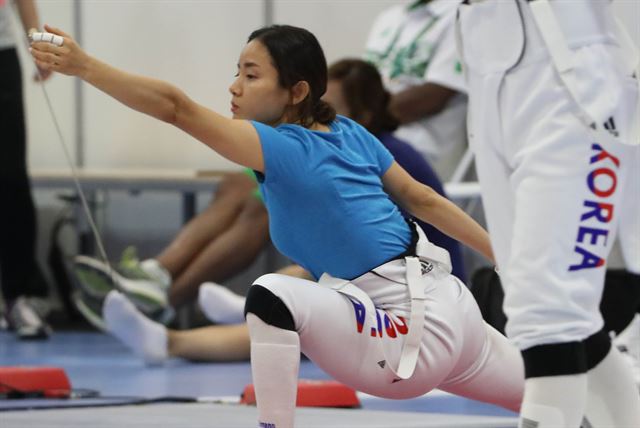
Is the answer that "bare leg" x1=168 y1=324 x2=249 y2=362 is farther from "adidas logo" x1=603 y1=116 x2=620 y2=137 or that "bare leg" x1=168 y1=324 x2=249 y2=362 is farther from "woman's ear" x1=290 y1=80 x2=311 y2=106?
"adidas logo" x1=603 y1=116 x2=620 y2=137

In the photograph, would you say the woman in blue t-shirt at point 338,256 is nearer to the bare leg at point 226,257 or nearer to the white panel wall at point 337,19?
the bare leg at point 226,257

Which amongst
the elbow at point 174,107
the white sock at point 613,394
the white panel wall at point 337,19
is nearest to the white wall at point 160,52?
the white panel wall at point 337,19

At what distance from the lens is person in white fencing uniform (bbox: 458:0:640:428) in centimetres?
187

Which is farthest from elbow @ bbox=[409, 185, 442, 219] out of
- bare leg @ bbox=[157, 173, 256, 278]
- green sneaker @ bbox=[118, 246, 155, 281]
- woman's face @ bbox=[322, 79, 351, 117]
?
bare leg @ bbox=[157, 173, 256, 278]

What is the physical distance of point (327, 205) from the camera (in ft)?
7.25

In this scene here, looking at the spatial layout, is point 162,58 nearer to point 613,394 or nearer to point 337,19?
point 337,19

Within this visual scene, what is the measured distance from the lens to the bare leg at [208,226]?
5.05m

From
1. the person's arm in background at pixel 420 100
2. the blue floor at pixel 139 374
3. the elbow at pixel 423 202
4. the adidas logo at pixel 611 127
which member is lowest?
the blue floor at pixel 139 374

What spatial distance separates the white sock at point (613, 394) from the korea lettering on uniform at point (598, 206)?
0.21 m

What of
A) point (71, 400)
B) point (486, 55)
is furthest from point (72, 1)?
point (486, 55)

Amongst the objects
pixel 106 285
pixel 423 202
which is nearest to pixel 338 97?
pixel 106 285

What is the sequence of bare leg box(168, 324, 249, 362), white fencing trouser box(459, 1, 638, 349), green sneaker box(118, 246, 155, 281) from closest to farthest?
white fencing trouser box(459, 1, 638, 349) → bare leg box(168, 324, 249, 362) → green sneaker box(118, 246, 155, 281)

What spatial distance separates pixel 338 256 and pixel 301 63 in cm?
34

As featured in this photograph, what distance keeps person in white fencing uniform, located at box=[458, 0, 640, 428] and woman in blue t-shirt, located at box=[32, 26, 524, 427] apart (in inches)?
10.9
